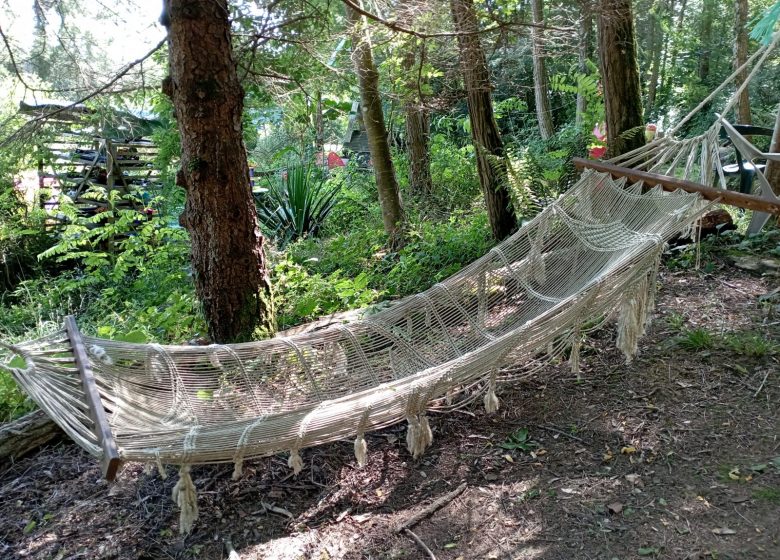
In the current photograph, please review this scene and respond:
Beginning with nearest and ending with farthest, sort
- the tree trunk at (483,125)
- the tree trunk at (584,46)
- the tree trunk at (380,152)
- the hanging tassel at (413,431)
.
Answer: the hanging tassel at (413,431) → the tree trunk at (584,46) → the tree trunk at (483,125) → the tree trunk at (380,152)

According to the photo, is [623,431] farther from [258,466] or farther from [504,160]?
[504,160]

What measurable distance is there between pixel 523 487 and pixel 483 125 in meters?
2.35

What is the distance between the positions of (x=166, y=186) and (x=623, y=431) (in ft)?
14.1

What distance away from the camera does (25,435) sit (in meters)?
2.07

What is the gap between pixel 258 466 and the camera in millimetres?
1865

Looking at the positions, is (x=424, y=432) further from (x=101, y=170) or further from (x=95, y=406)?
(x=101, y=170)

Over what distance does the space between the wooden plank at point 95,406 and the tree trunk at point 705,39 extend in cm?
1013

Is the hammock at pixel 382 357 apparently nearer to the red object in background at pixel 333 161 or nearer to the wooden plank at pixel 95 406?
the wooden plank at pixel 95 406

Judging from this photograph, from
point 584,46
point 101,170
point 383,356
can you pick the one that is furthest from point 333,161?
point 383,356

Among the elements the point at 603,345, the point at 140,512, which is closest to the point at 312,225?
the point at 603,345

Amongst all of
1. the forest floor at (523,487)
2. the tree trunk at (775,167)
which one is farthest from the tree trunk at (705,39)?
the forest floor at (523,487)

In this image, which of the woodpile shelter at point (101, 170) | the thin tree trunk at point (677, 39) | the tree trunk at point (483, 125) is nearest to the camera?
the tree trunk at point (483, 125)

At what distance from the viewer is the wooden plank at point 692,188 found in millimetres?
1932

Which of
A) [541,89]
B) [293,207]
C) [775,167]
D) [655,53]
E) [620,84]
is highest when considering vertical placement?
[655,53]
